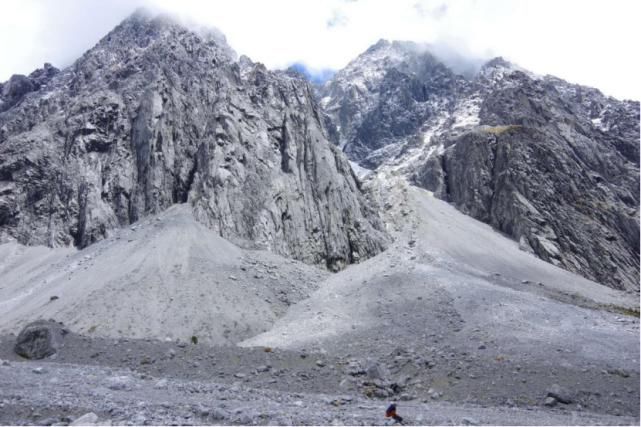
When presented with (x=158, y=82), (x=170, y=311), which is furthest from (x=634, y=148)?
(x=170, y=311)

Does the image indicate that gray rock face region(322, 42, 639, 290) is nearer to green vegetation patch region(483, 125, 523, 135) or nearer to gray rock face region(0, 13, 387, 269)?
green vegetation patch region(483, 125, 523, 135)

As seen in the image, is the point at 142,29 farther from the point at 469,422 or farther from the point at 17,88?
the point at 469,422

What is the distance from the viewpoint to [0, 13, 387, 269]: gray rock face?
205ft

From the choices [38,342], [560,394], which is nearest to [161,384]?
[38,342]

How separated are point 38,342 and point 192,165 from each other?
40.8 meters

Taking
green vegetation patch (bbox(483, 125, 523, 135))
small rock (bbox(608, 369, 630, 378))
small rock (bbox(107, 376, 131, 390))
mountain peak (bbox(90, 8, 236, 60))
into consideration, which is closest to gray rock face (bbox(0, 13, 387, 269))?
mountain peak (bbox(90, 8, 236, 60))

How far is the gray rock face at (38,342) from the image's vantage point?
32.5m

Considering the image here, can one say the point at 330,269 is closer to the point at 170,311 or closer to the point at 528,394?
the point at 170,311

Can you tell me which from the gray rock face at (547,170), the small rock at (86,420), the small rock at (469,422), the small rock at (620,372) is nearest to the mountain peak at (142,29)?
the gray rock face at (547,170)

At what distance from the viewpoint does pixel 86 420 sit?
18484mm

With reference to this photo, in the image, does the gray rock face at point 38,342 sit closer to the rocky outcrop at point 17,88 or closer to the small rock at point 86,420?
the small rock at point 86,420

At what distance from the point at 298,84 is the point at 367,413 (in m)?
69.9

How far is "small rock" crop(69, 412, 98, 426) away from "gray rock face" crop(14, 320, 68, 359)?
55.0 feet

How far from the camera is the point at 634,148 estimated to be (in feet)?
361
